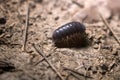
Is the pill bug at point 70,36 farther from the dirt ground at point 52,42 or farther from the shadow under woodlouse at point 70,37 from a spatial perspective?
the dirt ground at point 52,42

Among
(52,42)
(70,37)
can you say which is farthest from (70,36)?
(52,42)

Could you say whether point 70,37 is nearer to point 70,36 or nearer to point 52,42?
point 70,36

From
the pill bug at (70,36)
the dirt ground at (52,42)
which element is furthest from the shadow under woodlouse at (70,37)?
the dirt ground at (52,42)

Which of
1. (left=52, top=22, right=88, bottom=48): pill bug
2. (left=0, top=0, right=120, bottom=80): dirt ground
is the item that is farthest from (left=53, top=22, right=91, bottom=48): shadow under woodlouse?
(left=0, top=0, right=120, bottom=80): dirt ground

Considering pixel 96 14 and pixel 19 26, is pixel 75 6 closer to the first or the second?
pixel 96 14
